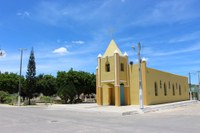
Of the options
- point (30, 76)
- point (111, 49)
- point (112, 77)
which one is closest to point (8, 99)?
point (30, 76)

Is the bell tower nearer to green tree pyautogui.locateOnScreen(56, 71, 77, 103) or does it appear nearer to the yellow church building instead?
the yellow church building

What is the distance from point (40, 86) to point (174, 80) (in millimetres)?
28923

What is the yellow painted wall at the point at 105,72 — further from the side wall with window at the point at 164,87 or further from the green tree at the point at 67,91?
the green tree at the point at 67,91

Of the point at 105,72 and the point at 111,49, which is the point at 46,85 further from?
the point at 105,72

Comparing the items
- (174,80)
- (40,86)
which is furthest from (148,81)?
(40,86)

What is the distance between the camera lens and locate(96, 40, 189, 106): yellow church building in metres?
31.6

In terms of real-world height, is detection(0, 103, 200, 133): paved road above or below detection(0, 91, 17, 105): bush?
below

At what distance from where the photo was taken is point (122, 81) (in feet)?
105

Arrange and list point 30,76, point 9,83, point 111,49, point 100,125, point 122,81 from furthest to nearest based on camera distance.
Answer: point 9,83
point 30,76
point 111,49
point 122,81
point 100,125

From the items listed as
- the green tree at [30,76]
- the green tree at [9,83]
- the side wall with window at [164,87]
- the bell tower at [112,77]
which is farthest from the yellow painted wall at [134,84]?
the green tree at [9,83]

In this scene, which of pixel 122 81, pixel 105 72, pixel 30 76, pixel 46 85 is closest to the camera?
pixel 122 81

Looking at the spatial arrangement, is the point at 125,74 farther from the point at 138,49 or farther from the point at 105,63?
the point at 138,49

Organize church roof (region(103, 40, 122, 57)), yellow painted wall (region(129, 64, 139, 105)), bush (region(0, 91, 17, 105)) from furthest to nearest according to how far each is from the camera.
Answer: bush (region(0, 91, 17, 105)) → church roof (region(103, 40, 122, 57)) → yellow painted wall (region(129, 64, 139, 105))

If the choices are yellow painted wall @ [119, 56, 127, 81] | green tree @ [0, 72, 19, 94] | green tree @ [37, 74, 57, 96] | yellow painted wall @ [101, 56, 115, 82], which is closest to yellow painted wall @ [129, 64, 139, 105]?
yellow painted wall @ [119, 56, 127, 81]
